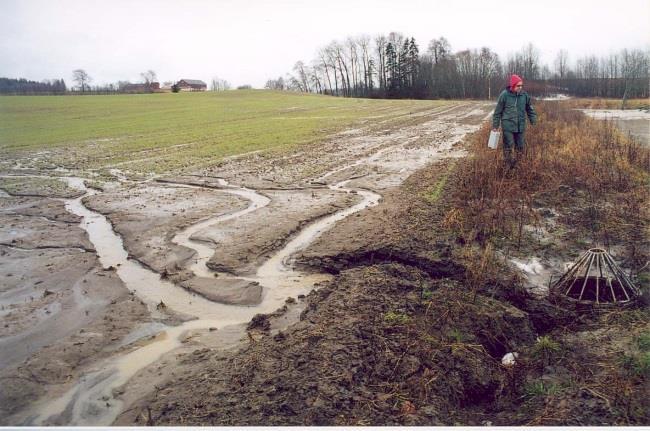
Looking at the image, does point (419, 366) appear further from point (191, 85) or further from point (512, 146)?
point (191, 85)

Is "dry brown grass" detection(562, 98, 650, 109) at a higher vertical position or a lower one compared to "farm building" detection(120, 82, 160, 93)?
lower

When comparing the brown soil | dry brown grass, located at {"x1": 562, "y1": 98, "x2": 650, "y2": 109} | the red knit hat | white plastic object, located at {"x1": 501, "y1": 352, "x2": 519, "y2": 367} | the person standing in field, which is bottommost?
white plastic object, located at {"x1": 501, "y1": 352, "x2": 519, "y2": 367}

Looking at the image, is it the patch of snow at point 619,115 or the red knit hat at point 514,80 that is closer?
the red knit hat at point 514,80

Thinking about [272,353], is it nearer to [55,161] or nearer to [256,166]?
[256,166]

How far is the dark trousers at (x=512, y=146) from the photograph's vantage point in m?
9.00

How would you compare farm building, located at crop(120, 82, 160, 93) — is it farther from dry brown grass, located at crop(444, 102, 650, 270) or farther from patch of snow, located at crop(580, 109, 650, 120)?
patch of snow, located at crop(580, 109, 650, 120)

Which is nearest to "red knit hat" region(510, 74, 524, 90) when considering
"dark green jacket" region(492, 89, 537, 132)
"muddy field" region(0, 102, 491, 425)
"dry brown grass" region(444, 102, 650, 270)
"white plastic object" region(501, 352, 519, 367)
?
"dark green jacket" region(492, 89, 537, 132)

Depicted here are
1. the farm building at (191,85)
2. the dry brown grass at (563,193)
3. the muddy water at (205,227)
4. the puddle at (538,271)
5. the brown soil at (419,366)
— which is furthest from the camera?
the farm building at (191,85)

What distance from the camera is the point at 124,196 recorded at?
10.1 meters

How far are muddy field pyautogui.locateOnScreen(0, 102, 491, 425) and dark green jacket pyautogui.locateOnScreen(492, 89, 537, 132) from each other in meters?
2.39

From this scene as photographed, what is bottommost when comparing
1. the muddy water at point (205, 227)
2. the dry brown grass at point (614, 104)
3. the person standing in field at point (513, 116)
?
the muddy water at point (205, 227)

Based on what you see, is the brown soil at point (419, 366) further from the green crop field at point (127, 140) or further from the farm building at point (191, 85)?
the farm building at point (191, 85)

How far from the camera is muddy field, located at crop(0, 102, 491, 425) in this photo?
144 inches

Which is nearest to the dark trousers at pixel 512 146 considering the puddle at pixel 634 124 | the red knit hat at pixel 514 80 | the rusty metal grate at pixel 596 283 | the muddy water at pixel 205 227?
the red knit hat at pixel 514 80
